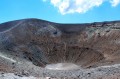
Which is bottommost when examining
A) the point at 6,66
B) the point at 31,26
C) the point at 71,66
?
the point at 71,66

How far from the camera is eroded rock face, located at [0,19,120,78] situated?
44312 millimetres

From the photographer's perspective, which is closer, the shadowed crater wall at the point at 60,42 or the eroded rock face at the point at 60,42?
the eroded rock face at the point at 60,42

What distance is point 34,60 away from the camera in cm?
4388

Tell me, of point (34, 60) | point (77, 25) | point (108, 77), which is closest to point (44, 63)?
point (34, 60)

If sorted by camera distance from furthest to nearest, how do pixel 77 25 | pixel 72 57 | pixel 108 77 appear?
pixel 77 25 < pixel 72 57 < pixel 108 77

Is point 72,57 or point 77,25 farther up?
point 77,25

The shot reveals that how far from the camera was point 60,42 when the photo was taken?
53281 millimetres

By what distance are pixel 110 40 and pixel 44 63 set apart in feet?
46.6

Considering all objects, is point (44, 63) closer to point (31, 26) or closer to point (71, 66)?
point (71, 66)

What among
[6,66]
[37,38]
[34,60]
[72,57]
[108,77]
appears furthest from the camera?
[37,38]

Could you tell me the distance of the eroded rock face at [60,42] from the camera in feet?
145

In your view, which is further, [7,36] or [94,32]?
[94,32]

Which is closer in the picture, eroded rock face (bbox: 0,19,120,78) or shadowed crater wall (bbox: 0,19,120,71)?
eroded rock face (bbox: 0,19,120,78)

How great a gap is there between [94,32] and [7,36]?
18.9 metres
